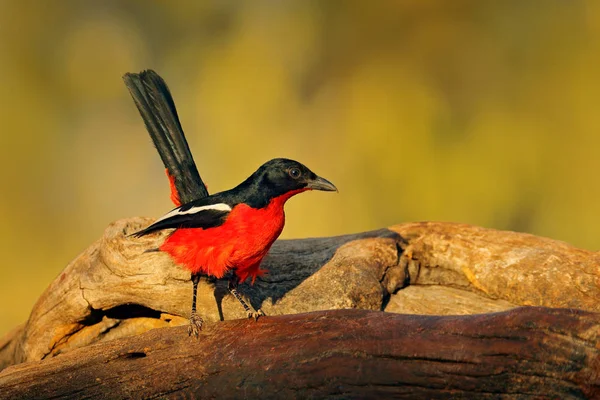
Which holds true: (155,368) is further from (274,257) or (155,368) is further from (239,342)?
(274,257)

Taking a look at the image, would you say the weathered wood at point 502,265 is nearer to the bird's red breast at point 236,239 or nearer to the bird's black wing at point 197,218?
the bird's red breast at point 236,239

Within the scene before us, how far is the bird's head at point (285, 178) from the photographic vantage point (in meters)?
4.47

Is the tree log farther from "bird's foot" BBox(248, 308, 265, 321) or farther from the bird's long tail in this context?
"bird's foot" BBox(248, 308, 265, 321)

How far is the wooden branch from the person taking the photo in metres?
3.13

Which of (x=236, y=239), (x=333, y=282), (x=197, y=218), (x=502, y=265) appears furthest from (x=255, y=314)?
(x=502, y=265)

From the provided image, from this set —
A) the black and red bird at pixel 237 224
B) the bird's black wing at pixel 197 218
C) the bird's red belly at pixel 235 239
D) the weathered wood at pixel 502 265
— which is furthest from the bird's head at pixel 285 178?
the weathered wood at pixel 502 265

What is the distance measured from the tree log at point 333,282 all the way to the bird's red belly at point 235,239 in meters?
0.68

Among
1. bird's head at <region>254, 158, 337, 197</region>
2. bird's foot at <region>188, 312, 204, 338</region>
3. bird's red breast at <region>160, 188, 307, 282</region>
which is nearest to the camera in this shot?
bird's foot at <region>188, 312, 204, 338</region>

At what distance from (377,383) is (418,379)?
0.20 meters

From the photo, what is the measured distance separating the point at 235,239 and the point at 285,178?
52 cm

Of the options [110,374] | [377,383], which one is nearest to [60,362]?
[110,374]

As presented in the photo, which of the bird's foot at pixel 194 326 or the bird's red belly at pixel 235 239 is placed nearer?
the bird's foot at pixel 194 326

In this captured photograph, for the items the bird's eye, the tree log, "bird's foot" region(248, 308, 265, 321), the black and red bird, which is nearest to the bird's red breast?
the black and red bird

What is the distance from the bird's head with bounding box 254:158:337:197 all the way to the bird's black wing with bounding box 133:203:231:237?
31cm
